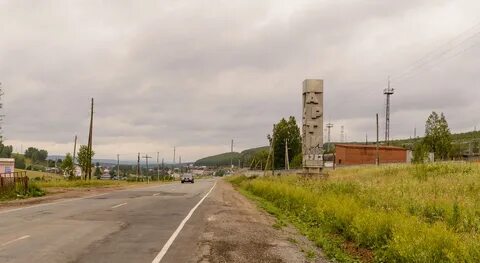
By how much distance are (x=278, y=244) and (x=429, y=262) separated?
4541mm

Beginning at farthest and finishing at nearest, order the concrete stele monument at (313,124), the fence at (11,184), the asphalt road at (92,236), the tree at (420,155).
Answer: the tree at (420,155) → the concrete stele monument at (313,124) → the fence at (11,184) → the asphalt road at (92,236)

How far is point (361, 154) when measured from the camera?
92.6 m

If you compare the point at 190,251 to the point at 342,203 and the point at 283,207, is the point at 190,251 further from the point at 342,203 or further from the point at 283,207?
the point at 283,207

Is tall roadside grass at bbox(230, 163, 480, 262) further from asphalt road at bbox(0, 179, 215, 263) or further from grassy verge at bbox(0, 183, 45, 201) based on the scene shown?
grassy verge at bbox(0, 183, 45, 201)

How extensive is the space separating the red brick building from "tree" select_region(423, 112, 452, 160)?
627 cm

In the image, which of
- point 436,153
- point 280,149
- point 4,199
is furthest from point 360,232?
point 280,149

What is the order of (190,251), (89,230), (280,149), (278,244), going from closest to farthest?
(190,251) → (278,244) → (89,230) → (280,149)

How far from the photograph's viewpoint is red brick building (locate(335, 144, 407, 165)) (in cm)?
9175

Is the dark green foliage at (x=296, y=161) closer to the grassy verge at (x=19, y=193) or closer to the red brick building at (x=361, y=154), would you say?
the red brick building at (x=361, y=154)

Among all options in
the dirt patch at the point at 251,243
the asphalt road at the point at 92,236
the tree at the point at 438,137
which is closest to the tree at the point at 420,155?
the tree at the point at 438,137

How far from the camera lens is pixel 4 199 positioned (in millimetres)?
26922

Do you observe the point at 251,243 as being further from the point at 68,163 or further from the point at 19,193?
the point at 68,163

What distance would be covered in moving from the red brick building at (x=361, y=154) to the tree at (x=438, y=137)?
6.27m

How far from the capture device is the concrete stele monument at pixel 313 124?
33594mm
